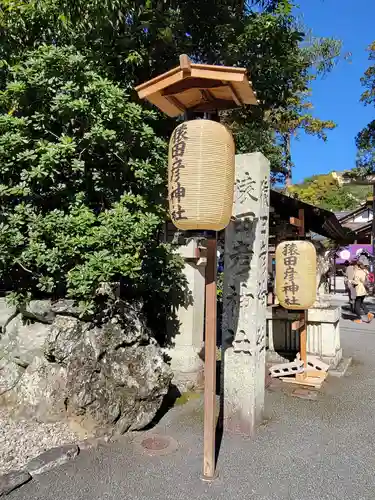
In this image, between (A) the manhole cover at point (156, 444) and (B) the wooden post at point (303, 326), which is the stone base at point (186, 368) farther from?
(B) the wooden post at point (303, 326)

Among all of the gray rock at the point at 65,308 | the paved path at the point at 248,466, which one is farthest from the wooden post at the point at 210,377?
the gray rock at the point at 65,308

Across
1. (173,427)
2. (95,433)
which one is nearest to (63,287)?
(95,433)

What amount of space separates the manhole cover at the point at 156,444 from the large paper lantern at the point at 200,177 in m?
2.60

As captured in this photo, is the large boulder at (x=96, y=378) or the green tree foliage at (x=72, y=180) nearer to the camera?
the large boulder at (x=96, y=378)

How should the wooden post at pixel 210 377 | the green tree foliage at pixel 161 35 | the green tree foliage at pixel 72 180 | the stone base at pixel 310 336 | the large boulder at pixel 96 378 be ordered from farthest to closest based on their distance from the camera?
the stone base at pixel 310 336
the green tree foliage at pixel 161 35
the green tree foliage at pixel 72 180
the large boulder at pixel 96 378
the wooden post at pixel 210 377

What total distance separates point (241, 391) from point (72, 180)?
11.7 feet

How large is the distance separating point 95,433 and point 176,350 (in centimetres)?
236

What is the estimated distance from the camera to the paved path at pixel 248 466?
3.69 metres

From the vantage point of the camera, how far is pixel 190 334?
676 centimetres

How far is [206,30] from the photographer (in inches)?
287

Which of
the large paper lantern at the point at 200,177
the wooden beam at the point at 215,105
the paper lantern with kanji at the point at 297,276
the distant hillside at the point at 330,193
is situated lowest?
the paper lantern with kanji at the point at 297,276

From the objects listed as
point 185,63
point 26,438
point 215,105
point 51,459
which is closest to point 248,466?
point 51,459

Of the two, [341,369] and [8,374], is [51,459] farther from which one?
[341,369]

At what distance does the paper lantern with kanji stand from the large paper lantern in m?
3.46
